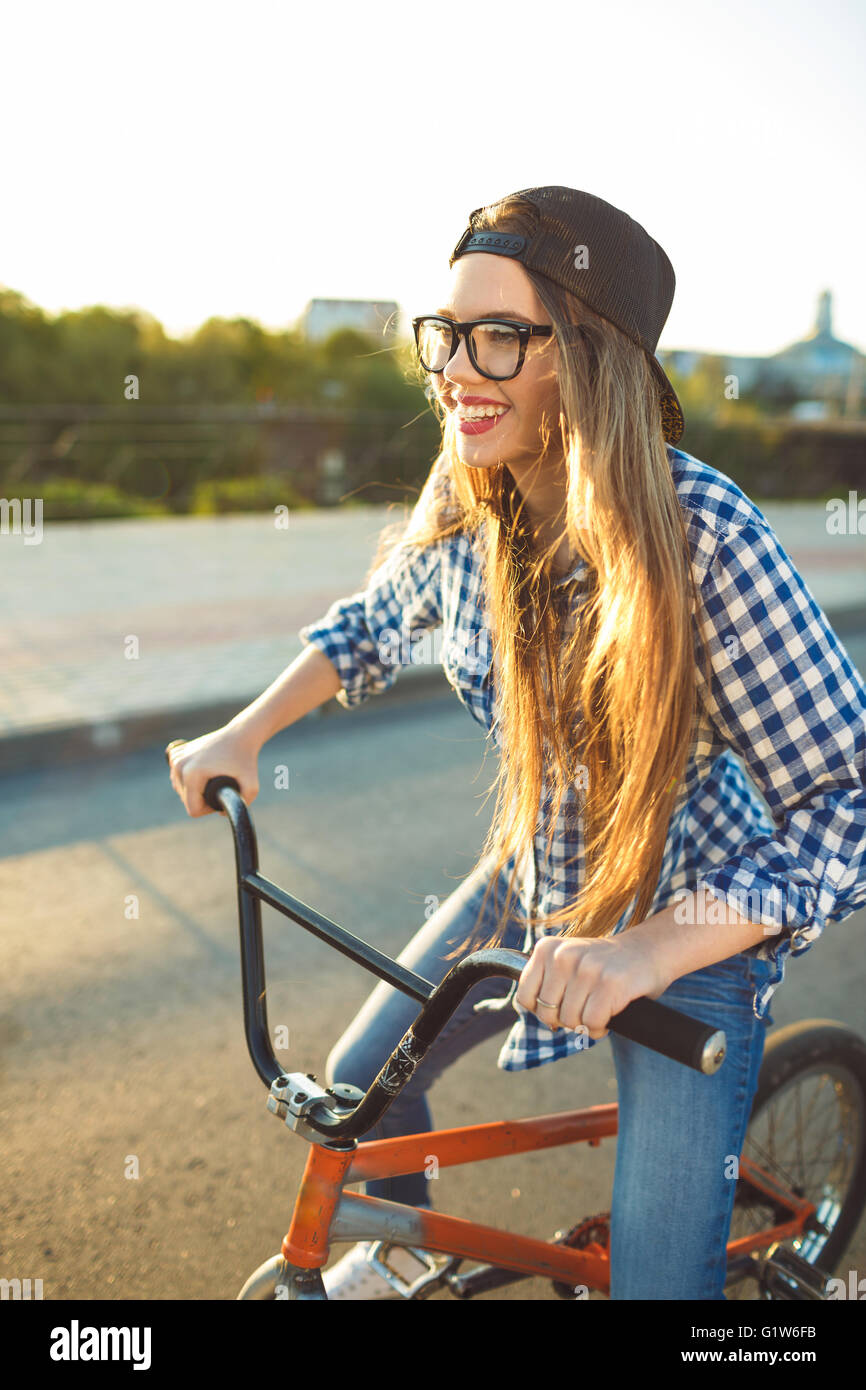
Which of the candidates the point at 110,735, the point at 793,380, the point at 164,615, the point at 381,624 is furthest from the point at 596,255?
the point at 793,380

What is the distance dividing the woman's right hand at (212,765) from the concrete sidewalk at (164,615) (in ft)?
6.49

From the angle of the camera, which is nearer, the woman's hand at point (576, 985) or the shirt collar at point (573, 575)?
the woman's hand at point (576, 985)

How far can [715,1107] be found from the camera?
161 centimetres

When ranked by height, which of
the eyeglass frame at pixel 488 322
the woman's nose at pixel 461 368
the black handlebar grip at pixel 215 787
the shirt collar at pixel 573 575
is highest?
the eyeglass frame at pixel 488 322

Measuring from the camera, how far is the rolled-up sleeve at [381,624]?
201 cm

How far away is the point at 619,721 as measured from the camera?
148 centimetres

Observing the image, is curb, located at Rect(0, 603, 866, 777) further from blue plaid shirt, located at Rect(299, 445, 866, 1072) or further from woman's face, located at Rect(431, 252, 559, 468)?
blue plaid shirt, located at Rect(299, 445, 866, 1072)

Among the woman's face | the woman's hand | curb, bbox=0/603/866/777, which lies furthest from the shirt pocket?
curb, bbox=0/603/866/777

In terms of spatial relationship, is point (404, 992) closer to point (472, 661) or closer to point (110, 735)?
point (472, 661)

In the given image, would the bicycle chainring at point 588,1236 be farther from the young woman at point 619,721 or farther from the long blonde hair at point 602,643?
the long blonde hair at point 602,643

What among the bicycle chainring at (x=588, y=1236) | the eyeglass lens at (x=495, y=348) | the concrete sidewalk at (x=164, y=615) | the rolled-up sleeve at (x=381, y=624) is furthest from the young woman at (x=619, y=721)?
the concrete sidewalk at (x=164, y=615)

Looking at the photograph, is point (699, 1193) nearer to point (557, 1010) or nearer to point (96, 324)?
point (557, 1010)

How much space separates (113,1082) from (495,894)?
1.72 m

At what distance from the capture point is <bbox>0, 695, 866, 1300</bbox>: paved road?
2.55 m
